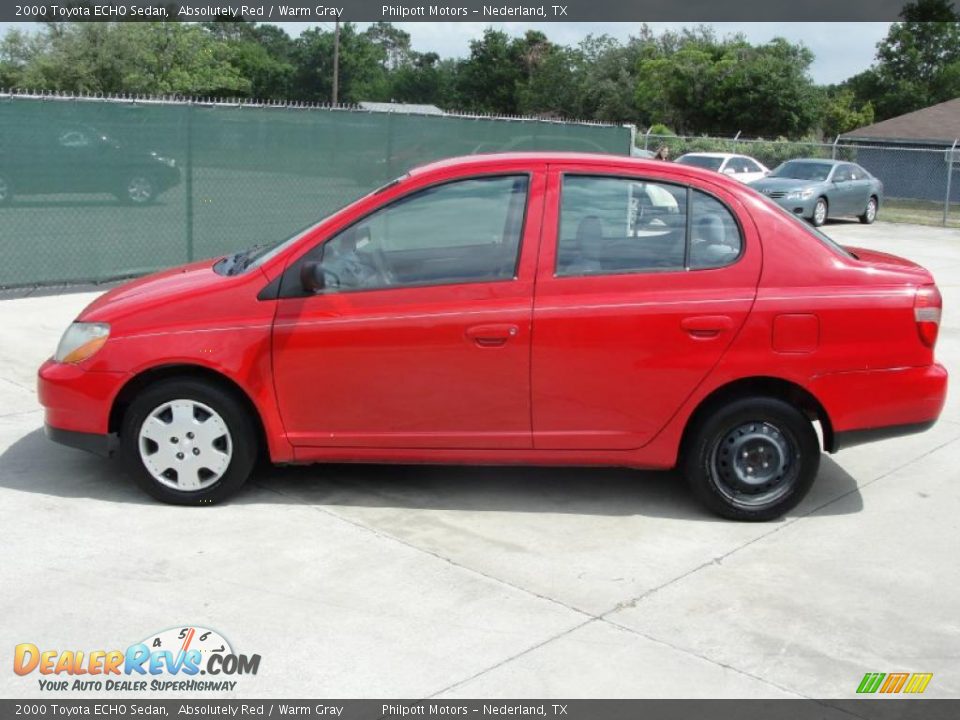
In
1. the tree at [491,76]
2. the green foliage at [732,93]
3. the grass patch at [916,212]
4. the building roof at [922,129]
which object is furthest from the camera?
the tree at [491,76]

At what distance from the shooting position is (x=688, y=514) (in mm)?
5570

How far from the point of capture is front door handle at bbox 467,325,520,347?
5.20m

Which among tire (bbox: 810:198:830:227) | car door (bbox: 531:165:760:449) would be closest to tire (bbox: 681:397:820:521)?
car door (bbox: 531:165:760:449)

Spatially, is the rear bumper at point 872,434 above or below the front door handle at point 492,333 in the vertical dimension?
below

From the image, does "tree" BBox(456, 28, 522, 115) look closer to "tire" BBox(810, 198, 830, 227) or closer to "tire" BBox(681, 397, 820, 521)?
"tire" BBox(810, 198, 830, 227)

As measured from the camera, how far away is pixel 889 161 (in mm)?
39969

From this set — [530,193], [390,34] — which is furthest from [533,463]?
[390,34]

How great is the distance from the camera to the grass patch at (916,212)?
2667 cm

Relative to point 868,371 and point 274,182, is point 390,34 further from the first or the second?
point 868,371

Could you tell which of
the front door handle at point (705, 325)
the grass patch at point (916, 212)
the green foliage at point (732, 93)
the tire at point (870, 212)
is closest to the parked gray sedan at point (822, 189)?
the tire at point (870, 212)

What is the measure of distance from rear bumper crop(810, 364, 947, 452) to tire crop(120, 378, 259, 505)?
2783mm

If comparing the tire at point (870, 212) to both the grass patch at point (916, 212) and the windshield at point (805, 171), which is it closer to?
the grass patch at point (916, 212)

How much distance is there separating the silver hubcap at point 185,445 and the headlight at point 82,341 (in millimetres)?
437

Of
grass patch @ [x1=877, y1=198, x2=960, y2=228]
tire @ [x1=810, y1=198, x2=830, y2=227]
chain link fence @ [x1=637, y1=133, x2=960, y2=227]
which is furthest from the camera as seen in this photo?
chain link fence @ [x1=637, y1=133, x2=960, y2=227]
